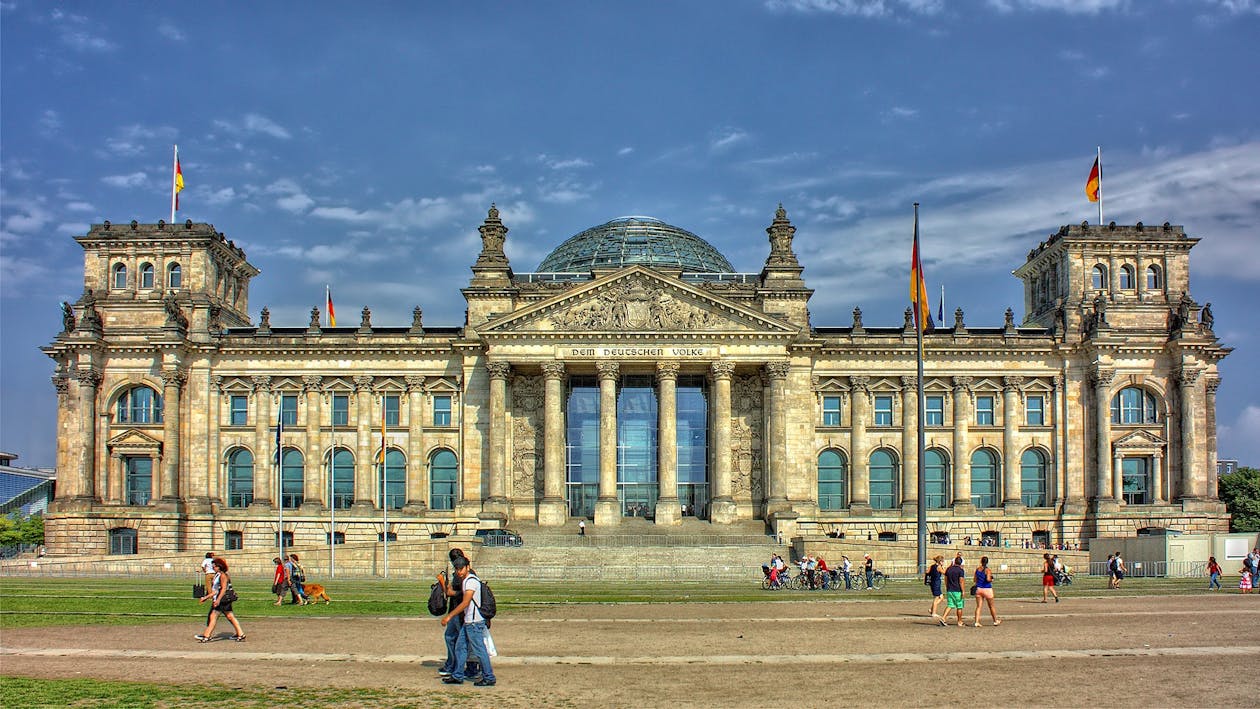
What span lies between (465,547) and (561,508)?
1211 cm

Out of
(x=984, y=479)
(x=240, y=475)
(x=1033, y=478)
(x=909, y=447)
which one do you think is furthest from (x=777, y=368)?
(x=240, y=475)

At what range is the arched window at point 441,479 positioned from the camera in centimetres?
8331

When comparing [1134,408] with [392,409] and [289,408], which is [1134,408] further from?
[289,408]

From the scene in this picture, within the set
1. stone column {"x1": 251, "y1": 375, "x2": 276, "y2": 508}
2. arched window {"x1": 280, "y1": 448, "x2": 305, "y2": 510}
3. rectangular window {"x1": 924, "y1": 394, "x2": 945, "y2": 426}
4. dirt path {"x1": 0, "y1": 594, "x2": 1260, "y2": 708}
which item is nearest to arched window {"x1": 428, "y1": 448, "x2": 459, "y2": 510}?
arched window {"x1": 280, "y1": 448, "x2": 305, "y2": 510}

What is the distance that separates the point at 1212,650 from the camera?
27.5 meters

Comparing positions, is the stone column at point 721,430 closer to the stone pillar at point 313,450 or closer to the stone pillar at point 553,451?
the stone pillar at point 553,451

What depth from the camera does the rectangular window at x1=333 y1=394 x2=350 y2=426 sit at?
8369cm

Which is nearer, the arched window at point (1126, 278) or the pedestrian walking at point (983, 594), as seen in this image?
the pedestrian walking at point (983, 594)

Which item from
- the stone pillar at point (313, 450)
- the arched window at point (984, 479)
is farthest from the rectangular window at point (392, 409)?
the arched window at point (984, 479)

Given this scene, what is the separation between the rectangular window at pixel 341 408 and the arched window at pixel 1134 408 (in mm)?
53982

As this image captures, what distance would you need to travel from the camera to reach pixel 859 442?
3278 inches

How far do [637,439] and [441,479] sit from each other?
1418 centimetres

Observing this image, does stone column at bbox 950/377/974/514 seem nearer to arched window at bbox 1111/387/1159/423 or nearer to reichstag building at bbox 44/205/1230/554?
reichstag building at bbox 44/205/1230/554

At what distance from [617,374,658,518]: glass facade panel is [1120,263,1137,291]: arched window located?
35137 millimetres
